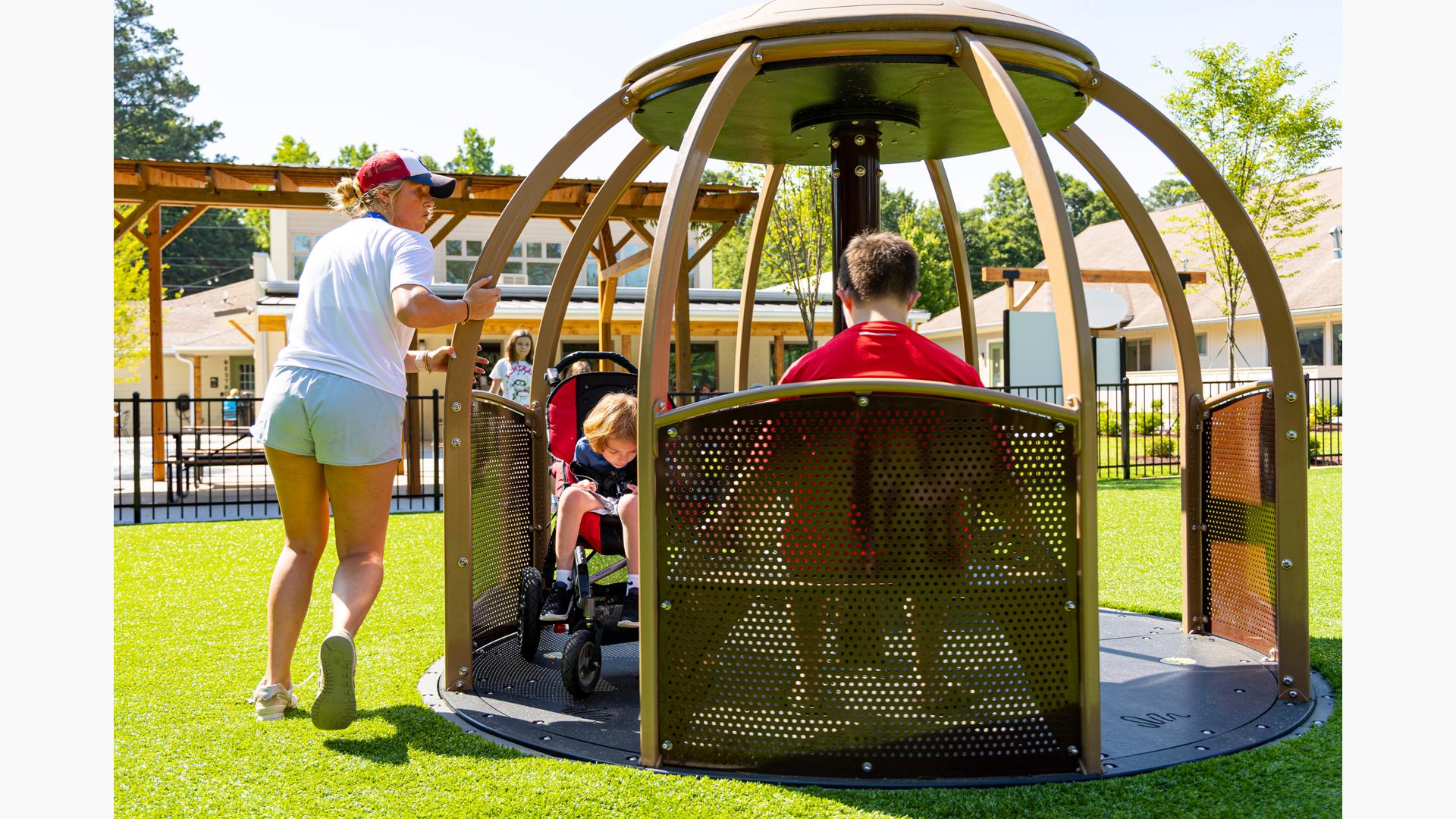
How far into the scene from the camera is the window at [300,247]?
1123 inches

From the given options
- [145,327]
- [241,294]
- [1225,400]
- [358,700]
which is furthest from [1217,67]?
[241,294]

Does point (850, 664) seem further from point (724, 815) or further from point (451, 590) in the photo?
point (451, 590)

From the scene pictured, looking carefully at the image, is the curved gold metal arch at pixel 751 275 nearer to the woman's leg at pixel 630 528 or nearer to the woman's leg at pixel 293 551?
the woman's leg at pixel 630 528

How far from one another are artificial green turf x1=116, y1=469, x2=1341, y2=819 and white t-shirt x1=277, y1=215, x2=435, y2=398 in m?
1.35

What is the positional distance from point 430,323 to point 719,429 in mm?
1220

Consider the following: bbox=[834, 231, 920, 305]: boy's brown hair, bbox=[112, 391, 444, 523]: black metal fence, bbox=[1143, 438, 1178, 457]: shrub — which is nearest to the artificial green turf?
bbox=[834, 231, 920, 305]: boy's brown hair

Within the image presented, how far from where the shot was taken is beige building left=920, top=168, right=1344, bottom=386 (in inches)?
1048

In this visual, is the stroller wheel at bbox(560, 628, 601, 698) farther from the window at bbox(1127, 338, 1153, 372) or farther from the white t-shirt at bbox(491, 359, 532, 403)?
the window at bbox(1127, 338, 1153, 372)

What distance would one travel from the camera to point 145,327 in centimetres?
3750

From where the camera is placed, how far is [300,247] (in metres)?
28.7

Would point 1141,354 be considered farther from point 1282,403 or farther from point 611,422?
point 611,422

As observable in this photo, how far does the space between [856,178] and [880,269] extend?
1447 mm

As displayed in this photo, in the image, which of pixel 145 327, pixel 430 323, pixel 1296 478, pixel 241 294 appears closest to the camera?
pixel 430 323

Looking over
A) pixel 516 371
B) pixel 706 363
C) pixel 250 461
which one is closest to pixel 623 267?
pixel 516 371
